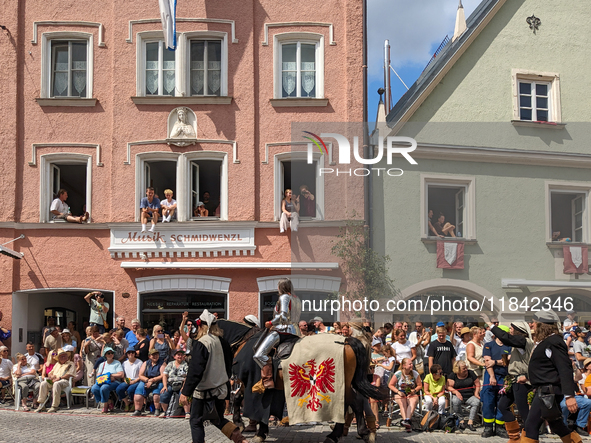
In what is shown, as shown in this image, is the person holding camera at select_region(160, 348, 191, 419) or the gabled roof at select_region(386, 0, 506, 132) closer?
the person holding camera at select_region(160, 348, 191, 419)

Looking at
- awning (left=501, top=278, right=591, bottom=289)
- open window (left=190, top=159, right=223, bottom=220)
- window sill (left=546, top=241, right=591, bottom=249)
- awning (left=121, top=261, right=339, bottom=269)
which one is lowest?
awning (left=501, top=278, right=591, bottom=289)

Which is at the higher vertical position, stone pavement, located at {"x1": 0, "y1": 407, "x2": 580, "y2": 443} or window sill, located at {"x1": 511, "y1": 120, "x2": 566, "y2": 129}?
window sill, located at {"x1": 511, "y1": 120, "x2": 566, "y2": 129}

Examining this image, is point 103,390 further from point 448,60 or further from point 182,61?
point 448,60

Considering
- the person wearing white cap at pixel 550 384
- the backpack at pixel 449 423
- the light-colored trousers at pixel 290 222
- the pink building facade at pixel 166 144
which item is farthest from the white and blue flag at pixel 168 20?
the person wearing white cap at pixel 550 384

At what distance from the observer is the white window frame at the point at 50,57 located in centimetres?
1995

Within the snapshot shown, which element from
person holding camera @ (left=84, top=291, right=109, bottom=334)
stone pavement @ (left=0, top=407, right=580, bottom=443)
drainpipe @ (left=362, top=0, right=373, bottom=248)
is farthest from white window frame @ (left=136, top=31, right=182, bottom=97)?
stone pavement @ (left=0, top=407, right=580, bottom=443)

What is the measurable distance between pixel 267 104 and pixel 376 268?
212 inches

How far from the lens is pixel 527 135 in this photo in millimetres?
17516

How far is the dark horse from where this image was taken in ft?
33.4

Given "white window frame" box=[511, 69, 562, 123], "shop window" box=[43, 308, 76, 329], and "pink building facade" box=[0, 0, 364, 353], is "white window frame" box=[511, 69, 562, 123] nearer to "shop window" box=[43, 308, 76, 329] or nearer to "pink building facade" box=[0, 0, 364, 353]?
"pink building facade" box=[0, 0, 364, 353]

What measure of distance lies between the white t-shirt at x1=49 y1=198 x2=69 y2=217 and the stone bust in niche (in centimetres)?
317

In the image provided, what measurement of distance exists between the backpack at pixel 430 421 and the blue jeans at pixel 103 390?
19.7ft

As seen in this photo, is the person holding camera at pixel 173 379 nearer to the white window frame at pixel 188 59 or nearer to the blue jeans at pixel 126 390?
the blue jeans at pixel 126 390

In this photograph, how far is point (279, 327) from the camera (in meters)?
10.7
